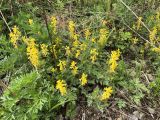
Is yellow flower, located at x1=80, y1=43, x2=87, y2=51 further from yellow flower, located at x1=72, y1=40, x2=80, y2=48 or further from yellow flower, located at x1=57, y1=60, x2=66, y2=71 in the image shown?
yellow flower, located at x1=57, y1=60, x2=66, y2=71

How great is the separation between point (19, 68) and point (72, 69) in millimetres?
532

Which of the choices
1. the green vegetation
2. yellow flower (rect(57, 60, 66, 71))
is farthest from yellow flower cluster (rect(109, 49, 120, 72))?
yellow flower (rect(57, 60, 66, 71))

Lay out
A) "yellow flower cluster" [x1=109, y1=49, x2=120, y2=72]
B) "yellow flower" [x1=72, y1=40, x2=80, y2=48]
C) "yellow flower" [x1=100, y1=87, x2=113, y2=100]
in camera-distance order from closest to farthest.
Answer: "yellow flower" [x1=100, y1=87, x2=113, y2=100]
"yellow flower cluster" [x1=109, y1=49, x2=120, y2=72]
"yellow flower" [x1=72, y1=40, x2=80, y2=48]

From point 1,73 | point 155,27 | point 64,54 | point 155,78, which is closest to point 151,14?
point 155,27

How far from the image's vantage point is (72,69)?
310cm

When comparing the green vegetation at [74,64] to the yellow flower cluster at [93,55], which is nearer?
the green vegetation at [74,64]

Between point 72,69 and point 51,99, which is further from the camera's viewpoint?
point 72,69

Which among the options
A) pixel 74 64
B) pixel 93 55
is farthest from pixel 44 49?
pixel 93 55

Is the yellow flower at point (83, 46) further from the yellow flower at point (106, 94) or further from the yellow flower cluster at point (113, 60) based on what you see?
the yellow flower at point (106, 94)

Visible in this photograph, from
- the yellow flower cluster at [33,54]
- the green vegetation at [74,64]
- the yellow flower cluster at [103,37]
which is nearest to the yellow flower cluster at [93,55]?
the green vegetation at [74,64]

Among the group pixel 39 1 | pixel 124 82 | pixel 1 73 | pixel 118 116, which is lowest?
pixel 118 116

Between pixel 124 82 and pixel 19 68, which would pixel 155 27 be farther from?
pixel 19 68

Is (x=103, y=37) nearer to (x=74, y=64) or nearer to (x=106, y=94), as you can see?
(x=74, y=64)

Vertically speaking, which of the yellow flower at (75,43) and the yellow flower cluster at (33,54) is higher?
the yellow flower cluster at (33,54)
